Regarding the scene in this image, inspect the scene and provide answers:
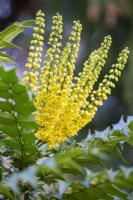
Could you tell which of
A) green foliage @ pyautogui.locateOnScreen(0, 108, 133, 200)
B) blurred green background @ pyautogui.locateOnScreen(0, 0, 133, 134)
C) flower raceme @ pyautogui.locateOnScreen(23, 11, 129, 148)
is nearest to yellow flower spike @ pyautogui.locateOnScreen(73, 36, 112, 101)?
flower raceme @ pyautogui.locateOnScreen(23, 11, 129, 148)

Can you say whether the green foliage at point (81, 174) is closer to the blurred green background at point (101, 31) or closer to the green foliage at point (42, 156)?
the green foliage at point (42, 156)

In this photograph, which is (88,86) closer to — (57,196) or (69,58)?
(69,58)

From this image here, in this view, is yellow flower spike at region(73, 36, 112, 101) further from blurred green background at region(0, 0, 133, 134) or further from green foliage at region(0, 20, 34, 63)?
blurred green background at region(0, 0, 133, 134)

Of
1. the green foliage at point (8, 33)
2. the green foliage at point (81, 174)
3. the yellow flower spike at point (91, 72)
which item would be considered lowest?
the green foliage at point (81, 174)

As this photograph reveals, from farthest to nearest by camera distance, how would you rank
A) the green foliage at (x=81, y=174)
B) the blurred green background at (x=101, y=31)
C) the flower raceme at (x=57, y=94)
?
the blurred green background at (x=101, y=31), the flower raceme at (x=57, y=94), the green foliage at (x=81, y=174)

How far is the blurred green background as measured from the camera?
10.2 feet

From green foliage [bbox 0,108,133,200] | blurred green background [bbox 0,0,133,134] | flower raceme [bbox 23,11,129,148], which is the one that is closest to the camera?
green foliage [bbox 0,108,133,200]

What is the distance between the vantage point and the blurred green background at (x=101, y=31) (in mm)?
3119

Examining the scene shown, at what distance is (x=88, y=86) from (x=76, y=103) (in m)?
0.05

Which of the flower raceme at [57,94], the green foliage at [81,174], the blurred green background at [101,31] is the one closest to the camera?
the green foliage at [81,174]

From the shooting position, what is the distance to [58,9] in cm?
323

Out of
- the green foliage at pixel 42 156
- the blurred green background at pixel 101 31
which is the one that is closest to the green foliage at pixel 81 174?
the green foliage at pixel 42 156

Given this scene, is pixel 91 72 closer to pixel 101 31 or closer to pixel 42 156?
pixel 42 156

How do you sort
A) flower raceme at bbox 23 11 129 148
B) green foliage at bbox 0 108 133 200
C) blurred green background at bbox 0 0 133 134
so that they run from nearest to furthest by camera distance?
green foliage at bbox 0 108 133 200 < flower raceme at bbox 23 11 129 148 < blurred green background at bbox 0 0 133 134
